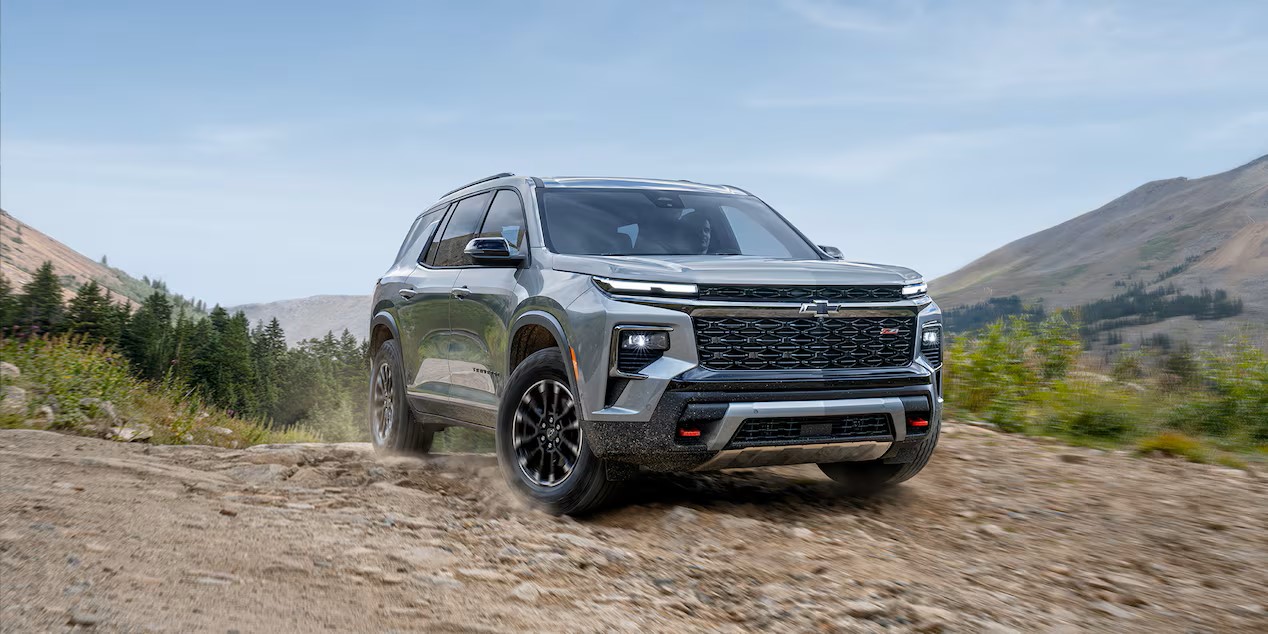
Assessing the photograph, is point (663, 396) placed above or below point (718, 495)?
above

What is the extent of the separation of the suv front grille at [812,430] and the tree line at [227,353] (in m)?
48.5

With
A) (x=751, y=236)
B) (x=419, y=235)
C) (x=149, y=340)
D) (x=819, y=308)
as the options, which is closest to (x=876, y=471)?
(x=819, y=308)

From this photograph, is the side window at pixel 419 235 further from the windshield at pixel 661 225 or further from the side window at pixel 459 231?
the windshield at pixel 661 225

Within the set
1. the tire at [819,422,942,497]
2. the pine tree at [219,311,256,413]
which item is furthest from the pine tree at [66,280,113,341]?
the tire at [819,422,942,497]

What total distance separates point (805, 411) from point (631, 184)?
224 centimetres

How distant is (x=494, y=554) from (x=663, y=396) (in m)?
1.02

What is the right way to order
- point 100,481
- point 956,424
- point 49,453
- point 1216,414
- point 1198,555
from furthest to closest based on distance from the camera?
point 956,424, point 1216,414, point 49,453, point 100,481, point 1198,555

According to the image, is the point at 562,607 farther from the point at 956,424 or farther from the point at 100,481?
the point at 956,424

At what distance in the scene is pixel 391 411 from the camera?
762cm

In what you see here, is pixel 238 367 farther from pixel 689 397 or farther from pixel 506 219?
pixel 689 397

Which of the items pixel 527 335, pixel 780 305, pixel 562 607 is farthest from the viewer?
pixel 527 335

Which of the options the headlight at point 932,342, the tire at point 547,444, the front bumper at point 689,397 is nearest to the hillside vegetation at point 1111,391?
the headlight at point 932,342

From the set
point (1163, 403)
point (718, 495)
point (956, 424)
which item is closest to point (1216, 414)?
point (1163, 403)

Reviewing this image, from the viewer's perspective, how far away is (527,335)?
538cm
